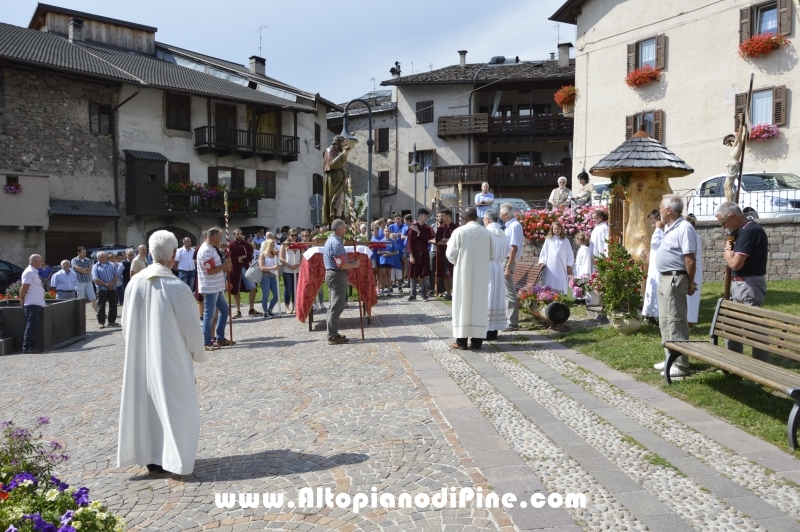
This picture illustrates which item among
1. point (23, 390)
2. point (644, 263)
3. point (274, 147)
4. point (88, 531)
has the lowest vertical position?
point (23, 390)

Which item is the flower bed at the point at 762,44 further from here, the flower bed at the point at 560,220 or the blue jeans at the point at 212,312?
the blue jeans at the point at 212,312

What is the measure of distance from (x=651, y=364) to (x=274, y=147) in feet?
100

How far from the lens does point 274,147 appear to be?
35.7m

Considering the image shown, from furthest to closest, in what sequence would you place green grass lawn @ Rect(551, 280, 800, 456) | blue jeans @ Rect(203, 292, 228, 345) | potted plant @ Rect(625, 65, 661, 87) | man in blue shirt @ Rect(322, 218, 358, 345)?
1. potted plant @ Rect(625, 65, 661, 87)
2. blue jeans @ Rect(203, 292, 228, 345)
3. man in blue shirt @ Rect(322, 218, 358, 345)
4. green grass lawn @ Rect(551, 280, 800, 456)

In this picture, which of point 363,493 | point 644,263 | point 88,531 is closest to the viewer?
point 88,531

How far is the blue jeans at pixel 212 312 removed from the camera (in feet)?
33.4

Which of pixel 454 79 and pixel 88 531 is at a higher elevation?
pixel 454 79

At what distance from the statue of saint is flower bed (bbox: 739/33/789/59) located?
51.5 feet

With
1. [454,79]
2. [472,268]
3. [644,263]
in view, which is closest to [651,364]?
A: [472,268]

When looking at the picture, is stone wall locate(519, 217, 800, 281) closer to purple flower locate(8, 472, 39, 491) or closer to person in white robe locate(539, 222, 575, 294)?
person in white robe locate(539, 222, 575, 294)

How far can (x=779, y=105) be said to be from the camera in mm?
21531

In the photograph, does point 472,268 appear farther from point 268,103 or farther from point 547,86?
point 547,86

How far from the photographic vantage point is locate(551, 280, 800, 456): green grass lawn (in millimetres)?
5623

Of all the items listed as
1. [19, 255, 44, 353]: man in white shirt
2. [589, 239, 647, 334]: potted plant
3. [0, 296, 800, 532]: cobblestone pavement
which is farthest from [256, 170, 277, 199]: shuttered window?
[589, 239, 647, 334]: potted plant
